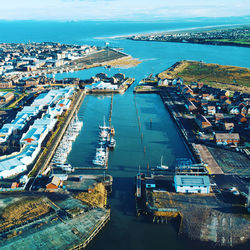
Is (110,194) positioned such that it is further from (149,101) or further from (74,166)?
(149,101)

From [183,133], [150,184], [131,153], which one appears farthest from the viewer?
[183,133]

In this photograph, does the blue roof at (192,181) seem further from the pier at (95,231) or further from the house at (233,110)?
the house at (233,110)

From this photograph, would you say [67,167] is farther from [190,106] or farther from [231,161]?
[190,106]

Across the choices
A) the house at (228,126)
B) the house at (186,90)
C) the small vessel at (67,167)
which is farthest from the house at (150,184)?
the house at (186,90)

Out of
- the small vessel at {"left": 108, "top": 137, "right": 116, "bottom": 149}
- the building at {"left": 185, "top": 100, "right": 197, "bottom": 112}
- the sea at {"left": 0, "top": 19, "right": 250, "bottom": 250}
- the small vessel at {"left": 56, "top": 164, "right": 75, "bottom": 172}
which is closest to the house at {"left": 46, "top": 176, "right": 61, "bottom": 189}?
the small vessel at {"left": 56, "top": 164, "right": 75, "bottom": 172}

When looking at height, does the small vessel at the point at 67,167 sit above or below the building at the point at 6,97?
below

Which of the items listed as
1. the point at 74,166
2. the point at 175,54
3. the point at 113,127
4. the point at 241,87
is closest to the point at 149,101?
the point at 113,127

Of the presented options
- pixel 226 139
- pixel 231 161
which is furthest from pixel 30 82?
pixel 231 161

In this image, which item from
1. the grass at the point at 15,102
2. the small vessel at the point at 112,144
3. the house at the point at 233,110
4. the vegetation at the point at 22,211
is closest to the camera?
the vegetation at the point at 22,211
